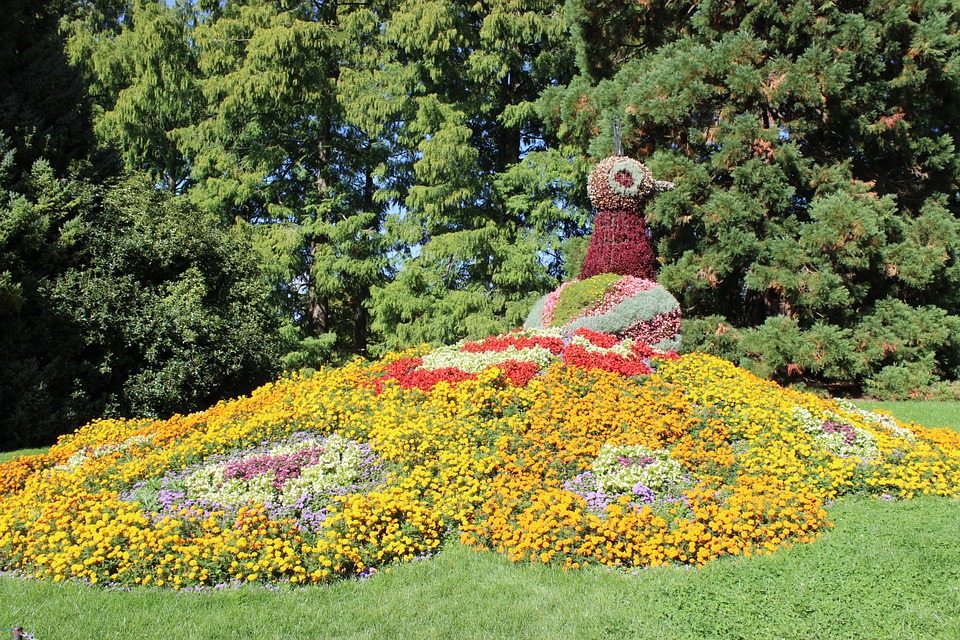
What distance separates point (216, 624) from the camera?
3752mm

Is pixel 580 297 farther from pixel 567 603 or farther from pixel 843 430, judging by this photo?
pixel 567 603

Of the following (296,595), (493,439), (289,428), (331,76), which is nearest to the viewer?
(296,595)

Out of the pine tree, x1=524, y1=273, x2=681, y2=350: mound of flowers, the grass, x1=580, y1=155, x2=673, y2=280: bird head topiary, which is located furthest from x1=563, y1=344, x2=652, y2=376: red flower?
the pine tree

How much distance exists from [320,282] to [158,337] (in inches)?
284

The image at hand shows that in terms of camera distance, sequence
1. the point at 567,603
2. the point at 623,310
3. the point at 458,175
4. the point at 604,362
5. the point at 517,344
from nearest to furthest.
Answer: the point at 567,603 < the point at 604,362 < the point at 517,344 < the point at 623,310 < the point at 458,175

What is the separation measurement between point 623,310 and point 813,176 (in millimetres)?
6667

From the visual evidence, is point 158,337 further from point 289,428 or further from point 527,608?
point 527,608

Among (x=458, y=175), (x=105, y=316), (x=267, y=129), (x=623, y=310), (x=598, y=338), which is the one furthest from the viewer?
(x=267, y=129)

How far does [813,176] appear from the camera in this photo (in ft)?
46.5

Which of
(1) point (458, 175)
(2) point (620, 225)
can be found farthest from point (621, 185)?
(1) point (458, 175)

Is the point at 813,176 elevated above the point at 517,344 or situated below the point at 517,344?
above

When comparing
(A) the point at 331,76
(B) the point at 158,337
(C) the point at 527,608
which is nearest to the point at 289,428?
(C) the point at 527,608

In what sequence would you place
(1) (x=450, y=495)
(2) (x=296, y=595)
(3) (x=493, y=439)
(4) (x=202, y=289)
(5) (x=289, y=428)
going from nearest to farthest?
(2) (x=296, y=595), (1) (x=450, y=495), (3) (x=493, y=439), (5) (x=289, y=428), (4) (x=202, y=289)

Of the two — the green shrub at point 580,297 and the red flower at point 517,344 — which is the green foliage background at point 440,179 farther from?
the green shrub at point 580,297
